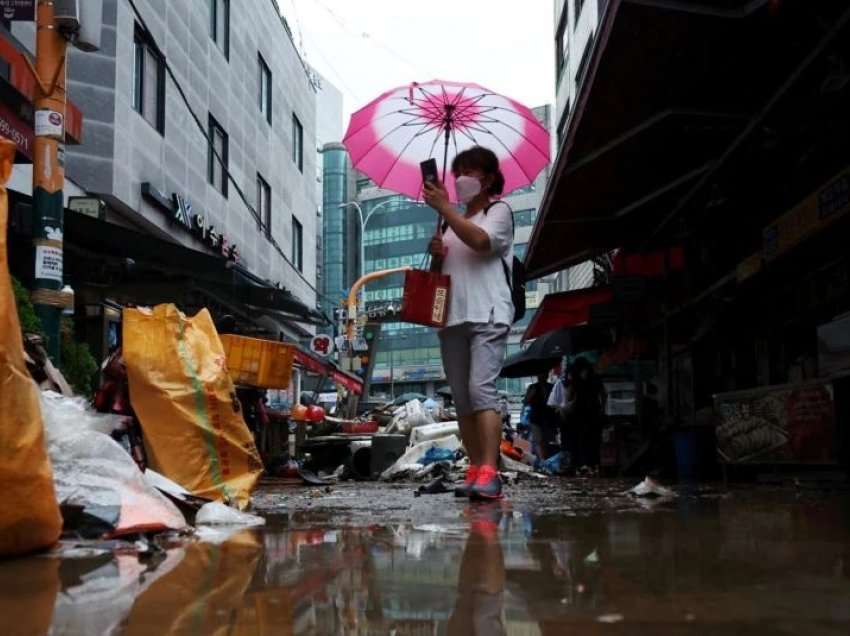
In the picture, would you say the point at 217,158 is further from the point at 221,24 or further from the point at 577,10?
the point at 577,10

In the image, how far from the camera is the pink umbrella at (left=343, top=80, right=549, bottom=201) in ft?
20.1

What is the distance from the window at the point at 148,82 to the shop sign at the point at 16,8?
859 cm

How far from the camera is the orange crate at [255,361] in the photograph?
7273 mm

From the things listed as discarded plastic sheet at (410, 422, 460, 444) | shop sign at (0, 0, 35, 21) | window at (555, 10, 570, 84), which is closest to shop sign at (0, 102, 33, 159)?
shop sign at (0, 0, 35, 21)

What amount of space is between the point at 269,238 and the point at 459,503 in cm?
1973

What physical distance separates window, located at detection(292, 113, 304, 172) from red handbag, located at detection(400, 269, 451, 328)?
23.5 metres

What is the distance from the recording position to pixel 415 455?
903 cm

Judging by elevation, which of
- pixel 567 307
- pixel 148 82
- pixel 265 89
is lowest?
pixel 567 307

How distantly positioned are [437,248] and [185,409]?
1.63 metres

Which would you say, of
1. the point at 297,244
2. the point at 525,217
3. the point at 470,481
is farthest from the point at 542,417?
the point at 525,217

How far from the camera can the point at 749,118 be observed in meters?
6.96

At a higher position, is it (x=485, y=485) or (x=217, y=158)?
(x=217, y=158)

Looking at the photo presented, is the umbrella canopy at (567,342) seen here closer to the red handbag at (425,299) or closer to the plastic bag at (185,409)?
the red handbag at (425,299)

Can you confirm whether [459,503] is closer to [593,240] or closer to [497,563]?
[497,563]
